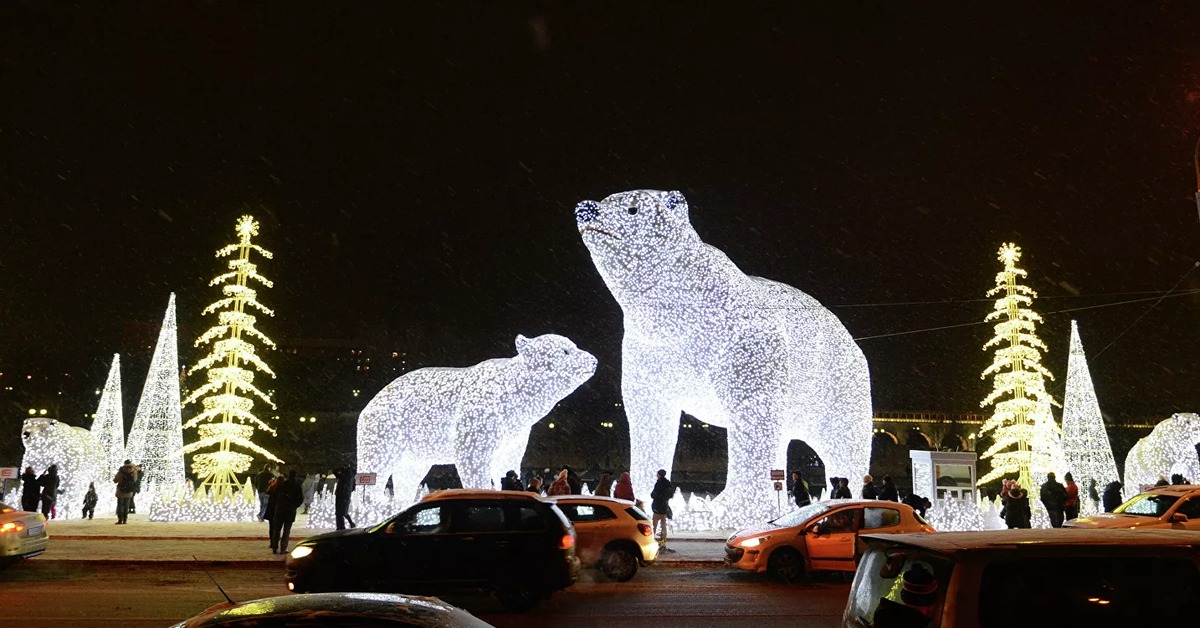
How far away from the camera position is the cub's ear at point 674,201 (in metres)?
15.5

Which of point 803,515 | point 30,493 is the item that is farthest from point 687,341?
point 30,493

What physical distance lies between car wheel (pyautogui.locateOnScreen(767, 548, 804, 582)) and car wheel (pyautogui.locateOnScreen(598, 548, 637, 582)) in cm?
174

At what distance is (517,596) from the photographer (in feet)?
28.8

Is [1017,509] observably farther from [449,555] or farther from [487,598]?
[449,555]

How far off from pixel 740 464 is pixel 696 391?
1.62 metres

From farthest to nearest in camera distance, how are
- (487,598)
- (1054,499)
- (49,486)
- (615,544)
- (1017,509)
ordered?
(49,486) < (1054,499) < (1017,509) < (615,544) < (487,598)

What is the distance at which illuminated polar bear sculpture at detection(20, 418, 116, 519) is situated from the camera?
765 inches

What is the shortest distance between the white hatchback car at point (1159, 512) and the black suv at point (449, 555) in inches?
286

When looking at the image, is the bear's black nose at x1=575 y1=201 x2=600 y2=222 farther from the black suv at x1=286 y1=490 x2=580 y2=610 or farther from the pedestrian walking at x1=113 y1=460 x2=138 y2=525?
the pedestrian walking at x1=113 y1=460 x2=138 y2=525

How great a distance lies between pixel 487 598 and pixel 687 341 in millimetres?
7060

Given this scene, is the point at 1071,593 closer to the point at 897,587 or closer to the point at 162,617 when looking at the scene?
the point at 897,587

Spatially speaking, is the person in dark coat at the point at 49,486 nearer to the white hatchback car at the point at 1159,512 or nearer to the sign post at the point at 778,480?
the sign post at the point at 778,480

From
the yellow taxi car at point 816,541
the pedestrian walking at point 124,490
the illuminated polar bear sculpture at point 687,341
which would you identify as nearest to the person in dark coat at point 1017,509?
the illuminated polar bear sculpture at point 687,341

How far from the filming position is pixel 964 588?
337cm
